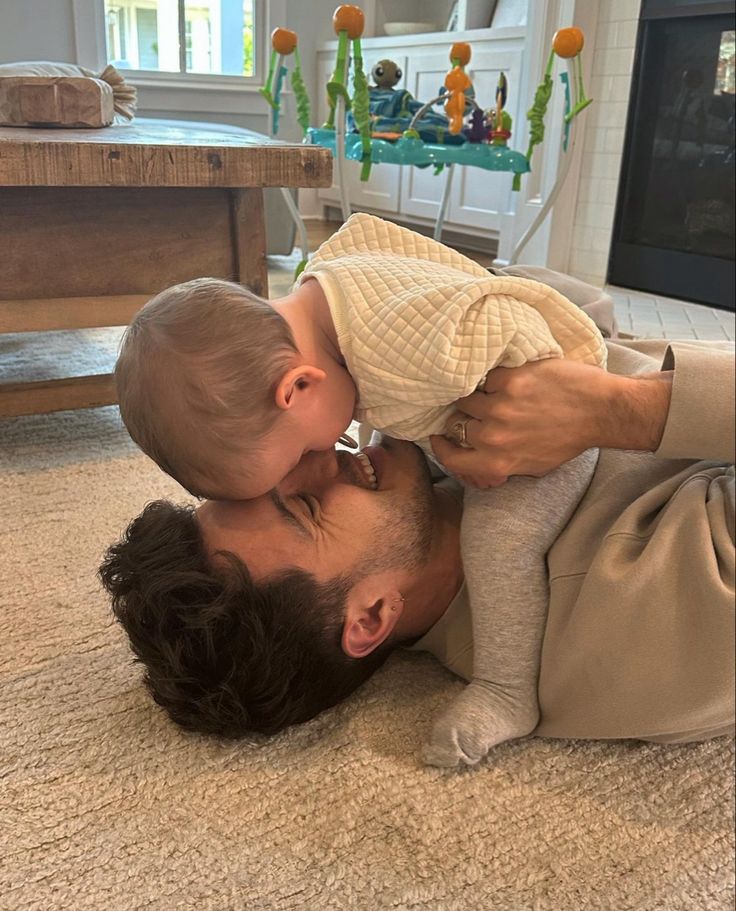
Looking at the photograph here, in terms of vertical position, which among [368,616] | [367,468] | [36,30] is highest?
[36,30]

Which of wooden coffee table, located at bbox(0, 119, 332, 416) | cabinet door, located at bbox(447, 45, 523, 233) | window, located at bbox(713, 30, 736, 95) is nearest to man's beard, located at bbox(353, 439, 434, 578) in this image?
wooden coffee table, located at bbox(0, 119, 332, 416)

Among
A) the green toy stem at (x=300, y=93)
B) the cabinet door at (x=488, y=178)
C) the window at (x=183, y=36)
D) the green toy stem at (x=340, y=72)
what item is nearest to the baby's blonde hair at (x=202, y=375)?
the green toy stem at (x=340, y=72)

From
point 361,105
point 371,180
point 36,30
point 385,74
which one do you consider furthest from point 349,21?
point 36,30

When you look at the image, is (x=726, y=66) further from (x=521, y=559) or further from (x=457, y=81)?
(x=521, y=559)

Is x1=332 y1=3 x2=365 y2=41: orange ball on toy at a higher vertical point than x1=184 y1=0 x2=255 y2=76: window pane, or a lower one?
lower

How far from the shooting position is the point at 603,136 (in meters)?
3.18

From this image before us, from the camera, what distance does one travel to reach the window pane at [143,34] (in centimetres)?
418

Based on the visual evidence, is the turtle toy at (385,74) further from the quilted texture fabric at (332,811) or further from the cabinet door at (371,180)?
the quilted texture fabric at (332,811)

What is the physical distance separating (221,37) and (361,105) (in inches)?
94.5

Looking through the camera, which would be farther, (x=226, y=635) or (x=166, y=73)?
(x=166, y=73)

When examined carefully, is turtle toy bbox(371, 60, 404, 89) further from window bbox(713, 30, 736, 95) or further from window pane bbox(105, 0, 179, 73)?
window pane bbox(105, 0, 179, 73)

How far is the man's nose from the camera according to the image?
880 mm

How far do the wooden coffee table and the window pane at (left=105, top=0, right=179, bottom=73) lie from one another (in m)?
3.02

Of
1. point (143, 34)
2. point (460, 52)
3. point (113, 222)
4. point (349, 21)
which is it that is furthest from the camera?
point (143, 34)
